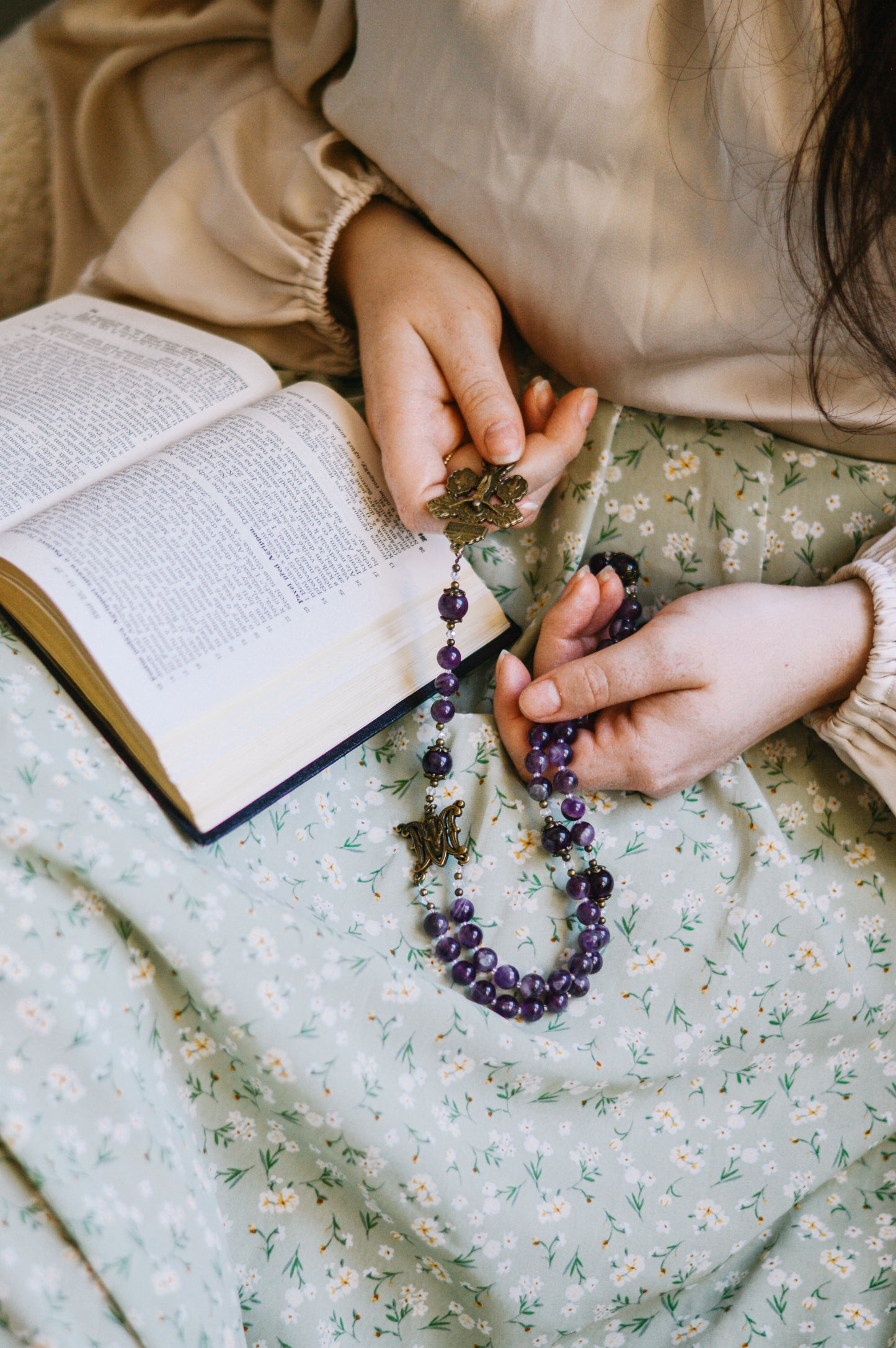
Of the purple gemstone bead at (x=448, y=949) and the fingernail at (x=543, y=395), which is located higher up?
the fingernail at (x=543, y=395)

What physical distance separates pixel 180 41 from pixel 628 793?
86 cm

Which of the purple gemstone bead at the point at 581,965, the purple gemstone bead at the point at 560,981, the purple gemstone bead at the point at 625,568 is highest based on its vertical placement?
the purple gemstone bead at the point at 625,568

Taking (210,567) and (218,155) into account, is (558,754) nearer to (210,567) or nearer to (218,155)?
(210,567)

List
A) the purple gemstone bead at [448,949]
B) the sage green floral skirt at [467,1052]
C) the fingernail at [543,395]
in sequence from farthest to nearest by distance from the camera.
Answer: the fingernail at [543,395], the purple gemstone bead at [448,949], the sage green floral skirt at [467,1052]

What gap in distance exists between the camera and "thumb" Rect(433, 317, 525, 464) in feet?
2.14

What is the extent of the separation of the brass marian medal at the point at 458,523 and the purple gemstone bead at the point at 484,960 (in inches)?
2.5

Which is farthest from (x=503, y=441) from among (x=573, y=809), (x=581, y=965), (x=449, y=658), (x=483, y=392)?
(x=581, y=965)

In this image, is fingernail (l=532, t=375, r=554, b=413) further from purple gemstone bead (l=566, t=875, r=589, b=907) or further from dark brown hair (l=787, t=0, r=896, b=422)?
purple gemstone bead (l=566, t=875, r=589, b=907)

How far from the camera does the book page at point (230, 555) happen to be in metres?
0.58

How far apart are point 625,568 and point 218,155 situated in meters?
0.54

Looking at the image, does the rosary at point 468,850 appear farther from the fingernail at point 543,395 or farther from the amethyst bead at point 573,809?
the fingernail at point 543,395

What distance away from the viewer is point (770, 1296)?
65cm

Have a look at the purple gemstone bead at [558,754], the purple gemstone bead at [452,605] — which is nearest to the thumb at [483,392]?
the purple gemstone bead at [452,605]

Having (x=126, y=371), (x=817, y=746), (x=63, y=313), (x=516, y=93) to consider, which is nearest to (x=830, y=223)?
(x=516, y=93)
